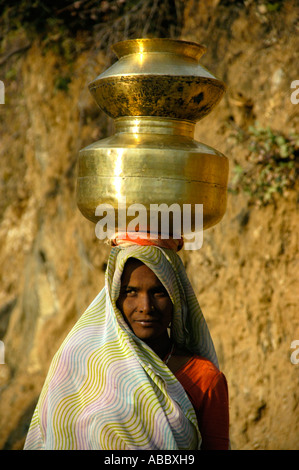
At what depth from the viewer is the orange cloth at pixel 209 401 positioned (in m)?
2.29

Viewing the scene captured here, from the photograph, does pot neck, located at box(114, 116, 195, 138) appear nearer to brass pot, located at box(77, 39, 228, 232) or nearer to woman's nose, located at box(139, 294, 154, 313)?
brass pot, located at box(77, 39, 228, 232)

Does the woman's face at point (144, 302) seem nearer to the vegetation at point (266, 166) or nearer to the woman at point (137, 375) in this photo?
the woman at point (137, 375)

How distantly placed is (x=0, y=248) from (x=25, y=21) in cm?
241

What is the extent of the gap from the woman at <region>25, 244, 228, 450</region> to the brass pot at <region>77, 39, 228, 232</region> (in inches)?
9.5

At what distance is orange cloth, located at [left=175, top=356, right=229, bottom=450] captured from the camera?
2.29 meters

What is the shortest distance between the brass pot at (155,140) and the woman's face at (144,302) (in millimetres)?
183

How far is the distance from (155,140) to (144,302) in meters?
0.61

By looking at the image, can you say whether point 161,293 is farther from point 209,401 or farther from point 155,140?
point 155,140

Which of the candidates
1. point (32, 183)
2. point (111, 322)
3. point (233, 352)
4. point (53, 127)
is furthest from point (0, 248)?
point (111, 322)

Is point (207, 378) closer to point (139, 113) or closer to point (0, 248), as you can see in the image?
point (139, 113)

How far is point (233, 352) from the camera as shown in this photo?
4852 millimetres

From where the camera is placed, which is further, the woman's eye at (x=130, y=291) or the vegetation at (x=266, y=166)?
the vegetation at (x=266, y=166)

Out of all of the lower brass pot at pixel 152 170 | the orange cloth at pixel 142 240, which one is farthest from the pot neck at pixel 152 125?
the orange cloth at pixel 142 240

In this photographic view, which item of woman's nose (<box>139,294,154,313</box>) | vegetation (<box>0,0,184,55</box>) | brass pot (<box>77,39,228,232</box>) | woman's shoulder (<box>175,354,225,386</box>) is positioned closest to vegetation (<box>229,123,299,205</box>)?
vegetation (<box>0,0,184,55</box>)
